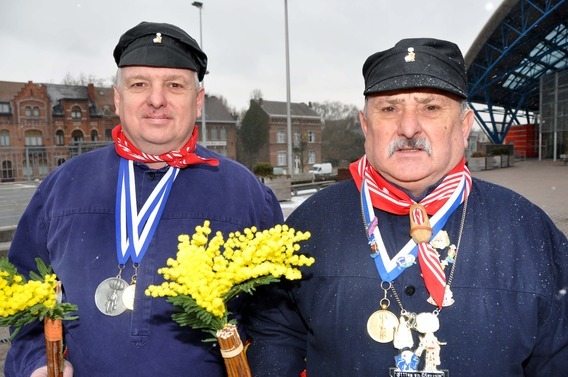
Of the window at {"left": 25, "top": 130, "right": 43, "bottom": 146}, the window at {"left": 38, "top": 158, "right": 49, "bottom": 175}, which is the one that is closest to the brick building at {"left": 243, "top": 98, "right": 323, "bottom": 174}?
the window at {"left": 25, "top": 130, "right": 43, "bottom": 146}

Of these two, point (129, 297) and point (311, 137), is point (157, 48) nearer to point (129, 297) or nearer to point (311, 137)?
point (129, 297)

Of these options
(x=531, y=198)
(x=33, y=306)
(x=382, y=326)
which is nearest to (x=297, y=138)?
(x=531, y=198)

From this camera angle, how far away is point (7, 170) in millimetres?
25250

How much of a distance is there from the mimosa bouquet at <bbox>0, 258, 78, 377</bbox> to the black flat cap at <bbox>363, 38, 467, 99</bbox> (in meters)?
1.61

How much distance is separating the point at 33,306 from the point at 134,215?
67 cm

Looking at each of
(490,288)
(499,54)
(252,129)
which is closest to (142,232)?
(490,288)

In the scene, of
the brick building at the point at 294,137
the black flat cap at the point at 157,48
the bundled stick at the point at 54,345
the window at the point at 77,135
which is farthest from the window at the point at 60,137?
the bundled stick at the point at 54,345

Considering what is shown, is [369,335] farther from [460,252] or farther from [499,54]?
[499,54]

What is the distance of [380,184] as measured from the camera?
7.29ft

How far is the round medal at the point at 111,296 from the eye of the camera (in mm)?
2238

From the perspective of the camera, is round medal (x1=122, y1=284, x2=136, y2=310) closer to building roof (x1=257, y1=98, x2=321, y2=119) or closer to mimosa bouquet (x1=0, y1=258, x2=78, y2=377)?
mimosa bouquet (x1=0, y1=258, x2=78, y2=377)

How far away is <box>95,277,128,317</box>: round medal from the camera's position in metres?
2.24

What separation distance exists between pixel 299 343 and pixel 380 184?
2.88 feet

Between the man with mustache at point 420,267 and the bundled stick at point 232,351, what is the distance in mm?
430
